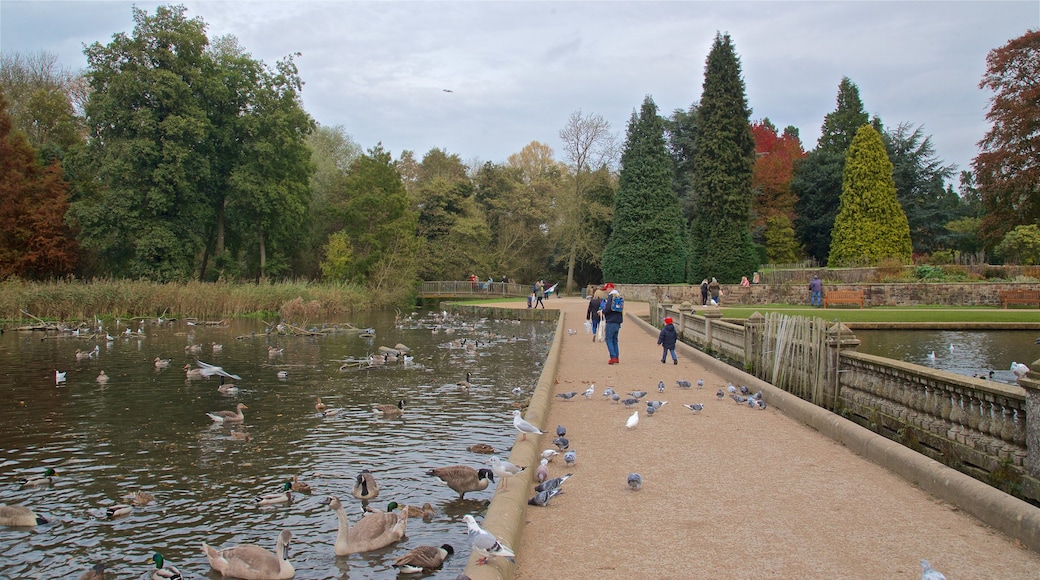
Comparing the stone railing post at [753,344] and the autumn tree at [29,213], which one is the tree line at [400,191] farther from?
the stone railing post at [753,344]

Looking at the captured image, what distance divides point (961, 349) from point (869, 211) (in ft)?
104

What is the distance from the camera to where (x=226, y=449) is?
1052 cm

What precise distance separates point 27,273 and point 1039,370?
50.5 meters

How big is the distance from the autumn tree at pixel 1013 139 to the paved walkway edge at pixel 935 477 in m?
38.1

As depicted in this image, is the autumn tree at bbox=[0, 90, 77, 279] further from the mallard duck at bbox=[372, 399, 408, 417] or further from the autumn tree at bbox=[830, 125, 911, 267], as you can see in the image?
the autumn tree at bbox=[830, 125, 911, 267]

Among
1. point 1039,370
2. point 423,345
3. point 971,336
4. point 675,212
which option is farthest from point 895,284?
point 1039,370

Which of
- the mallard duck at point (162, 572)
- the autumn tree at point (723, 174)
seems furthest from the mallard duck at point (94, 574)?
the autumn tree at point (723, 174)

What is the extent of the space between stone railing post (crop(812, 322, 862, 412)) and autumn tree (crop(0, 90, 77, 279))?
4369 centimetres

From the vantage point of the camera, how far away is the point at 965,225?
59.5 meters

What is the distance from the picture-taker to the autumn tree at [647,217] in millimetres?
53312

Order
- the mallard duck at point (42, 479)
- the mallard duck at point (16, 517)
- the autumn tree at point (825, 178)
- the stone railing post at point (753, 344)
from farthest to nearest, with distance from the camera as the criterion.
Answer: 1. the autumn tree at point (825, 178)
2. the stone railing post at point (753, 344)
3. the mallard duck at point (42, 479)
4. the mallard duck at point (16, 517)

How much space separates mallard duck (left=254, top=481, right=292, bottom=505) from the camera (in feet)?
26.1

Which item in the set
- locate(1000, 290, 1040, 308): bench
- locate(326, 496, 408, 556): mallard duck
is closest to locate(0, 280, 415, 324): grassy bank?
locate(326, 496, 408, 556): mallard duck

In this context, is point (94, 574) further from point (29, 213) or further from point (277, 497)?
point (29, 213)
